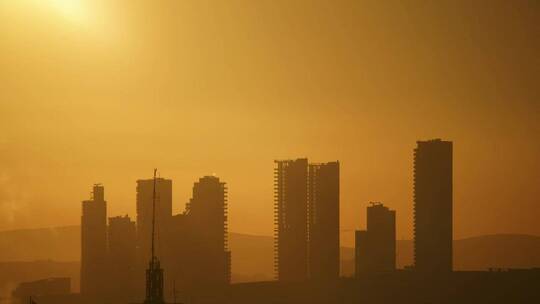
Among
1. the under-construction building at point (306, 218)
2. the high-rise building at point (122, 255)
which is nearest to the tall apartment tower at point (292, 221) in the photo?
the under-construction building at point (306, 218)

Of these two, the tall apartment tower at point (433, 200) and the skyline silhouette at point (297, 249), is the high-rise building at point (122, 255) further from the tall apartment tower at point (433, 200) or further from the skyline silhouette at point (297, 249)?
the tall apartment tower at point (433, 200)

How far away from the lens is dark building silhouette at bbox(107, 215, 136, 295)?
286 feet

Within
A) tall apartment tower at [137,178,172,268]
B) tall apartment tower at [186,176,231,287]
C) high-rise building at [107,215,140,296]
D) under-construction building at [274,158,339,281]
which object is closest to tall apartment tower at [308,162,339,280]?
under-construction building at [274,158,339,281]

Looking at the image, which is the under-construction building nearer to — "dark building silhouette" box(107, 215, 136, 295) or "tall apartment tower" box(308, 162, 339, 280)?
"tall apartment tower" box(308, 162, 339, 280)

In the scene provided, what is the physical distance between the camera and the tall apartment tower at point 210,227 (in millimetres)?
97438

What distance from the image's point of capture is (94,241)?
9506 centimetres

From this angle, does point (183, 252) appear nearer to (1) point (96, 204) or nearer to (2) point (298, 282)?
(1) point (96, 204)

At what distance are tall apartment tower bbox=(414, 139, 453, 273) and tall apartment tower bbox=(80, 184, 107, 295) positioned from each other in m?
35.4

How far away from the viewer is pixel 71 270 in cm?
9131

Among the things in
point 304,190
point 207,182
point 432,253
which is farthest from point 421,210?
point 207,182

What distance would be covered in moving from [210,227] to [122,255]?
1297 centimetres

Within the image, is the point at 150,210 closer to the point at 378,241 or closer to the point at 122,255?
the point at 122,255

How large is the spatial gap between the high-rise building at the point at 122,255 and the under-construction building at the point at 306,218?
1566 centimetres

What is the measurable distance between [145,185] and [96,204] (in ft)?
15.7
